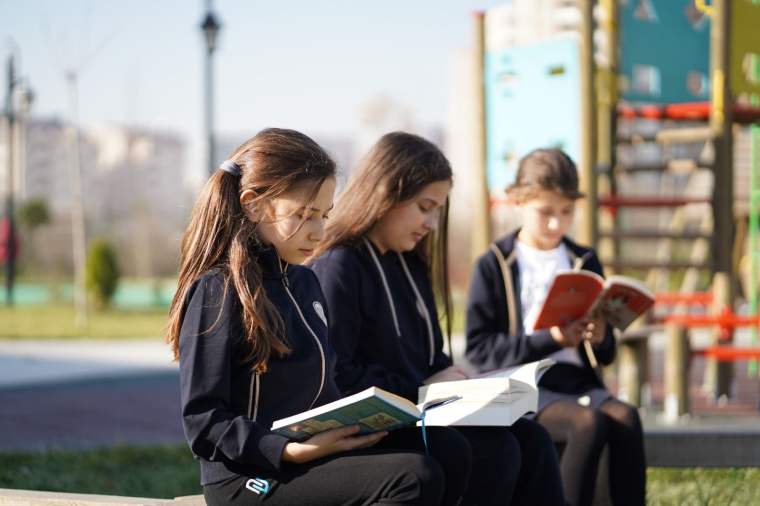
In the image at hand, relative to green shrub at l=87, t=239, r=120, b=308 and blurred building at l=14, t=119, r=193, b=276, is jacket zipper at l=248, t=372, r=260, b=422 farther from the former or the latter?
blurred building at l=14, t=119, r=193, b=276

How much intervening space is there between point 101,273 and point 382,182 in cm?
1310

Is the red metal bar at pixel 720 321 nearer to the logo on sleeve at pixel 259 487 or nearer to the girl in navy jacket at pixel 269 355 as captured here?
the girl in navy jacket at pixel 269 355

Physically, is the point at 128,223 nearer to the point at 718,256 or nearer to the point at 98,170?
the point at 98,170

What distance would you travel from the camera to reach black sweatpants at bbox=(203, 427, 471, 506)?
191 centimetres

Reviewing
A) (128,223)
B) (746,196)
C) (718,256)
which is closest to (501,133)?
(718,256)

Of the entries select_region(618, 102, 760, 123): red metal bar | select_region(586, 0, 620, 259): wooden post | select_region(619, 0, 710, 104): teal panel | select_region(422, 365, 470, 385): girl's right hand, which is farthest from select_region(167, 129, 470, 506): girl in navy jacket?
select_region(619, 0, 710, 104): teal panel

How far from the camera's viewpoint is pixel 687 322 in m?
5.59

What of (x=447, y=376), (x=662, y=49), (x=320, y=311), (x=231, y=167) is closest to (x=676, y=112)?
(x=662, y=49)

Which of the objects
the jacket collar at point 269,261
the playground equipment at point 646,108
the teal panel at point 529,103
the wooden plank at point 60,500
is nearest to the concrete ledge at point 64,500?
the wooden plank at point 60,500

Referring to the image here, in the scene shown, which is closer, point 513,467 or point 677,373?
point 513,467

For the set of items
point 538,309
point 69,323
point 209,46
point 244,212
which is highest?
point 209,46

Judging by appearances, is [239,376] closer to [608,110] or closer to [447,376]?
[447,376]

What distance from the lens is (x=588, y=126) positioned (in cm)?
523

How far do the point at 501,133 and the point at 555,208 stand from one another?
8.38ft
